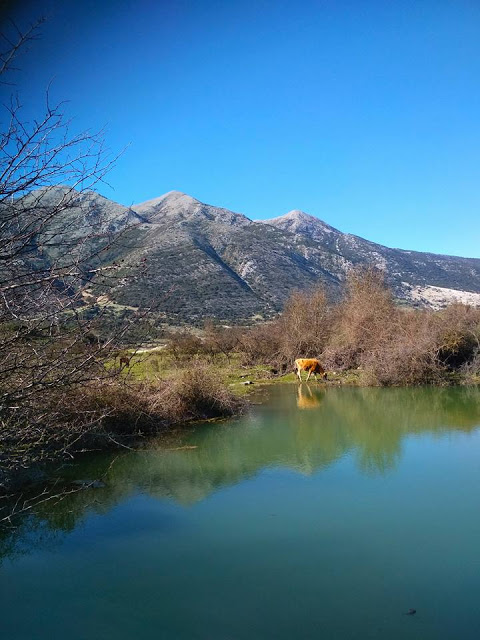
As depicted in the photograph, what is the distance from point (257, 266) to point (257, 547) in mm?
71826

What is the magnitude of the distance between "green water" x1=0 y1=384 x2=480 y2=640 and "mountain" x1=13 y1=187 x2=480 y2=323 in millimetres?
34314

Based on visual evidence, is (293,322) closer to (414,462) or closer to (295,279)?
(414,462)

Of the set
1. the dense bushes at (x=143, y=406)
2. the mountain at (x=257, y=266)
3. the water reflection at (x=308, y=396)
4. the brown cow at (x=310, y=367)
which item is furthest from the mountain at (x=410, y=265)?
the dense bushes at (x=143, y=406)

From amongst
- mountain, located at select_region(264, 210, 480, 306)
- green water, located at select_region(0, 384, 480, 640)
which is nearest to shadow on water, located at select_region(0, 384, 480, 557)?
green water, located at select_region(0, 384, 480, 640)

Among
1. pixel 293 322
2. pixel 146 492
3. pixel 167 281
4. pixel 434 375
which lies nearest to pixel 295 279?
pixel 167 281

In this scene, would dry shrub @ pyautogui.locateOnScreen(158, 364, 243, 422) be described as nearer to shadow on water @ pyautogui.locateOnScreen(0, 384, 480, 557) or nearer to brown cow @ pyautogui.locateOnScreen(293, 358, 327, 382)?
shadow on water @ pyautogui.locateOnScreen(0, 384, 480, 557)

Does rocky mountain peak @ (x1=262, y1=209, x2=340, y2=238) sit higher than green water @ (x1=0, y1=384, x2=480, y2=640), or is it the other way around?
rocky mountain peak @ (x1=262, y1=209, x2=340, y2=238)

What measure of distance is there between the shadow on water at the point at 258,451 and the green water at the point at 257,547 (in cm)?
6

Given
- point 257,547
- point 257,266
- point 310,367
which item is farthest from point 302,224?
point 257,547

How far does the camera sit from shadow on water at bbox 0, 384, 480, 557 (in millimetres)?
8688

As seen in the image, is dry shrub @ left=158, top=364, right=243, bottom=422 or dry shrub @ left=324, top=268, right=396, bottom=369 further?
dry shrub @ left=324, top=268, right=396, bottom=369

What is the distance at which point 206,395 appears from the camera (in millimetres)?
15656

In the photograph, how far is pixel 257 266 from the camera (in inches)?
3056

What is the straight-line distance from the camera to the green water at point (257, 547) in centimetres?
515
